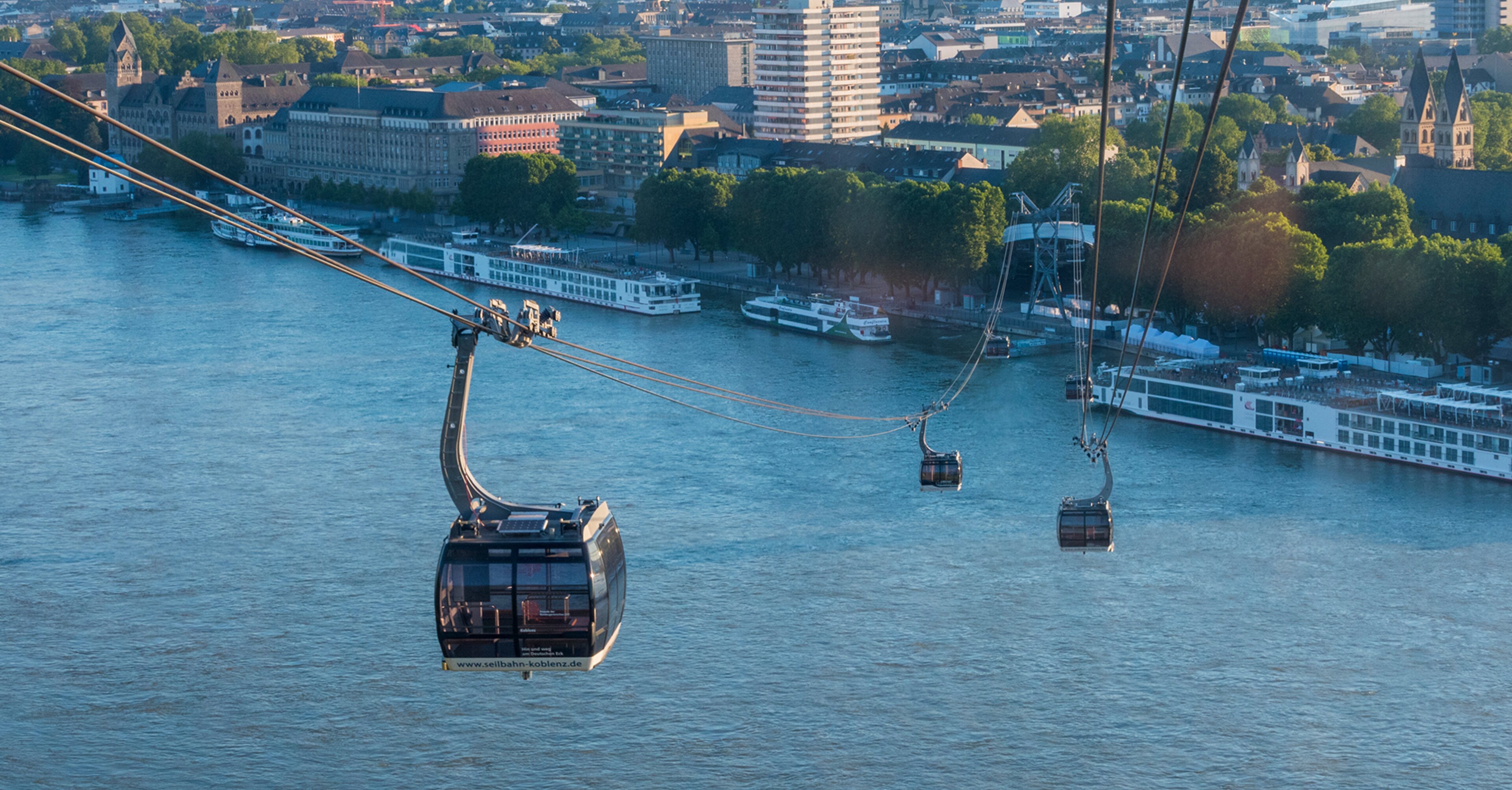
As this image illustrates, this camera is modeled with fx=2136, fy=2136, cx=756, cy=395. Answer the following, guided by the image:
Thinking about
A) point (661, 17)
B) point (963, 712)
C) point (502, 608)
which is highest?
point (661, 17)

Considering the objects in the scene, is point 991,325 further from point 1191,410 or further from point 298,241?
point 298,241

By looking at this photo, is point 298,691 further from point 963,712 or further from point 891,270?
point 891,270

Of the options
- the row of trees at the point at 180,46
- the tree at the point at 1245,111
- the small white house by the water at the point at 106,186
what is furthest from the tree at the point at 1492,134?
the row of trees at the point at 180,46

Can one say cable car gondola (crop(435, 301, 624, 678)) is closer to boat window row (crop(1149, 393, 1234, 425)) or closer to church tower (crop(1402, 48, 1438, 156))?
boat window row (crop(1149, 393, 1234, 425))

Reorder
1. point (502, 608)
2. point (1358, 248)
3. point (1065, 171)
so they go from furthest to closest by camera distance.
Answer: point (1065, 171) → point (1358, 248) → point (502, 608)

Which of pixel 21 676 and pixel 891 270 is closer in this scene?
pixel 21 676

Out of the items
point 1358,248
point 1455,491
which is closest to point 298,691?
point 1455,491

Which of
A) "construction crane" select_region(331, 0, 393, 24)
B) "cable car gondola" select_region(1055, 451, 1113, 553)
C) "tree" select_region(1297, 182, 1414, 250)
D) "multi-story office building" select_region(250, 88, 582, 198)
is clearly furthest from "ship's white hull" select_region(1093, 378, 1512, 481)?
"construction crane" select_region(331, 0, 393, 24)

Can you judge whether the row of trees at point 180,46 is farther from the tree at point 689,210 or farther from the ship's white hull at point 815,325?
the ship's white hull at point 815,325
